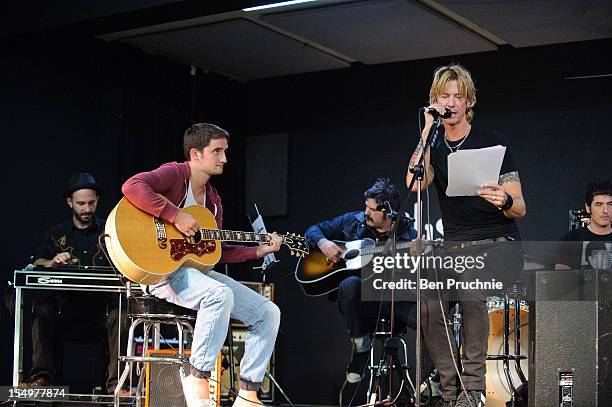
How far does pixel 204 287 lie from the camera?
4.50 meters

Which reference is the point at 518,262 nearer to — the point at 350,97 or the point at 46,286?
the point at 46,286

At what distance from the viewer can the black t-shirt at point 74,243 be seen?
6.62 m

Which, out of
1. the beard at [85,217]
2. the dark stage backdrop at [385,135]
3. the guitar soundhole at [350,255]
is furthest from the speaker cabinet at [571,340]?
the beard at [85,217]

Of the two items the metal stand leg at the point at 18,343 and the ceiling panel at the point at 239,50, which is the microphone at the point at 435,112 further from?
the ceiling panel at the point at 239,50

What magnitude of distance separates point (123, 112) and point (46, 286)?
8.60 ft

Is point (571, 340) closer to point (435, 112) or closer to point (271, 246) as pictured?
point (435, 112)

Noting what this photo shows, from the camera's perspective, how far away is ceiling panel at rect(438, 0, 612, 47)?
6555 millimetres

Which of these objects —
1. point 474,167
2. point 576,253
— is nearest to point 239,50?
point 474,167

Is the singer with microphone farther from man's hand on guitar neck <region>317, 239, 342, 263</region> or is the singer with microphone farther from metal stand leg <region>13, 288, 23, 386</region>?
metal stand leg <region>13, 288, 23, 386</region>

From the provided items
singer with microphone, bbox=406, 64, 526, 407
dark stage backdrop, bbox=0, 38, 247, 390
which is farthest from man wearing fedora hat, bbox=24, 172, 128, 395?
singer with microphone, bbox=406, 64, 526, 407

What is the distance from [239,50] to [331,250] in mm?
2395

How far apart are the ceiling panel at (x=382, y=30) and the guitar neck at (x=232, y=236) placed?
2.40 metres

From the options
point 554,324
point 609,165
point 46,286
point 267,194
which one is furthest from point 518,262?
point 267,194

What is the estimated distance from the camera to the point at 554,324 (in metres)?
3.86
